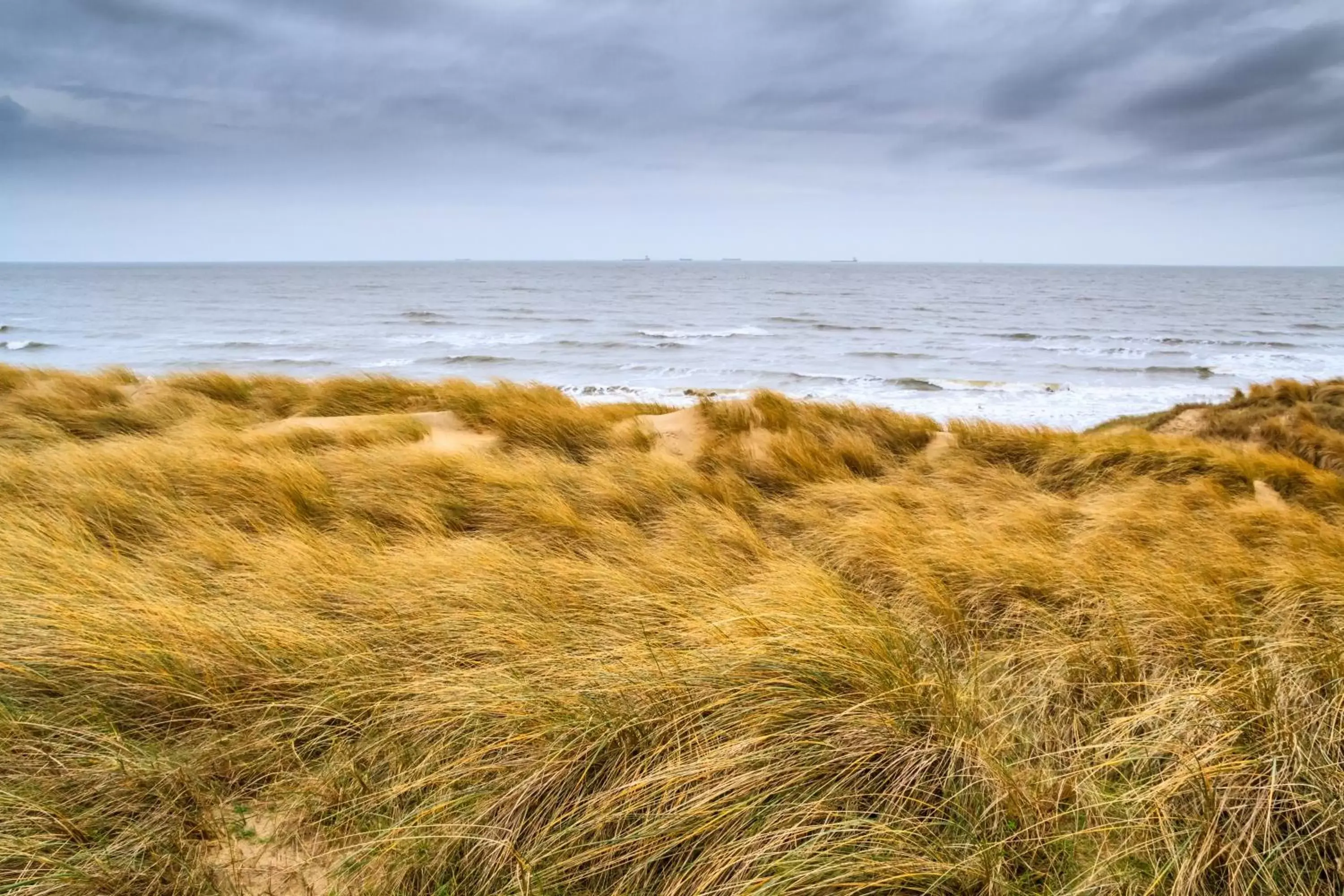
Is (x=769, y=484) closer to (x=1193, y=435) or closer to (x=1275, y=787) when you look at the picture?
(x=1275, y=787)

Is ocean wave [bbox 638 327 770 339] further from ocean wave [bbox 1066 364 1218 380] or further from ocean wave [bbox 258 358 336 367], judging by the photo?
ocean wave [bbox 1066 364 1218 380]

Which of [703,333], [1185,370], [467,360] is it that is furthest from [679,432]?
[703,333]

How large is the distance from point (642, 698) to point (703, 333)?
2835cm

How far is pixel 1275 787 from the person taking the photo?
1702 millimetres

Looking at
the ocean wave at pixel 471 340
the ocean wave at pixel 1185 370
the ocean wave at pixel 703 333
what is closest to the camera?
the ocean wave at pixel 1185 370

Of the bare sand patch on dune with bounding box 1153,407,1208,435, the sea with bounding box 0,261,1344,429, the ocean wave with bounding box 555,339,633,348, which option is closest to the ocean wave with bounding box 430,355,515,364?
the sea with bounding box 0,261,1344,429

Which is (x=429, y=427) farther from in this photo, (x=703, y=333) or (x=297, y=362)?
(x=703, y=333)

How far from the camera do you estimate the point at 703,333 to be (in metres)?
29.9

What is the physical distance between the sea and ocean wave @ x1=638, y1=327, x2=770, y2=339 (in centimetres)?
21

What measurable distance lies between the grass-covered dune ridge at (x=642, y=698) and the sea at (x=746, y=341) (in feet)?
21.4

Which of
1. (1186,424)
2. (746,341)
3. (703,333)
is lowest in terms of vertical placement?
(1186,424)

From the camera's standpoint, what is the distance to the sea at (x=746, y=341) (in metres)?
18.0

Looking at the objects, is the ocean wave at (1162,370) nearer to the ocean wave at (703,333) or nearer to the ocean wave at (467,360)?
the ocean wave at (703,333)

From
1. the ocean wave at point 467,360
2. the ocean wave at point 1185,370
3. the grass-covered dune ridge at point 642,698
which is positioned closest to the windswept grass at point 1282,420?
the grass-covered dune ridge at point 642,698
